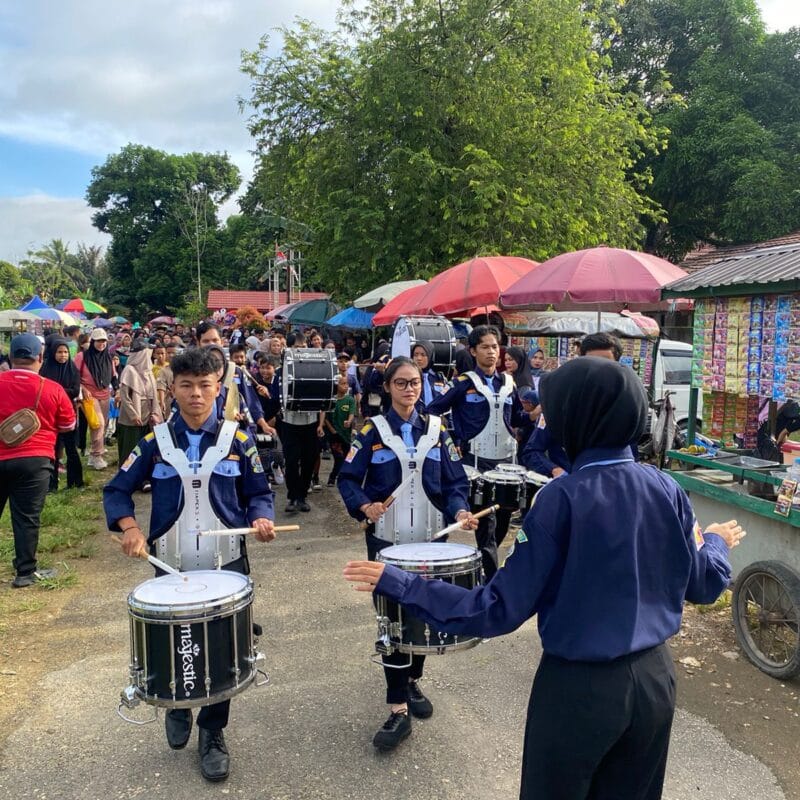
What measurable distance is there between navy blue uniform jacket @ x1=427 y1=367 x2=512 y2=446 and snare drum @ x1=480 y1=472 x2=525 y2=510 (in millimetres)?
674

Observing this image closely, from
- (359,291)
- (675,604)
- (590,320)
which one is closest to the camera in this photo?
(675,604)

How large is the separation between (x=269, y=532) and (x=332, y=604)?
7.34 feet

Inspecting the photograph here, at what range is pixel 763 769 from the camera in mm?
3260

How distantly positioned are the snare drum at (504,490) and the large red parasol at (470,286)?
3.86 m

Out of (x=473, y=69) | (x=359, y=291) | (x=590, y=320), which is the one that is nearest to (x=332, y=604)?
(x=590, y=320)

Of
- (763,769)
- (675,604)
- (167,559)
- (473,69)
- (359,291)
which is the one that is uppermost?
(473,69)

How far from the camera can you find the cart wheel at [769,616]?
399 cm

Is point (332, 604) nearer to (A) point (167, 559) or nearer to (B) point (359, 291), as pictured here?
(A) point (167, 559)

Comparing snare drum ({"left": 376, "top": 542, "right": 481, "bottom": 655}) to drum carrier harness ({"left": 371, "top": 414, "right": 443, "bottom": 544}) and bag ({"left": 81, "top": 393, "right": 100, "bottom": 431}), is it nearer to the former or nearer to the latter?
drum carrier harness ({"left": 371, "top": 414, "right": 443, "bottom": 544})

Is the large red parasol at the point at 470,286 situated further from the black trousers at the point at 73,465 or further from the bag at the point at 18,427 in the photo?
the bag at the point at 18,427

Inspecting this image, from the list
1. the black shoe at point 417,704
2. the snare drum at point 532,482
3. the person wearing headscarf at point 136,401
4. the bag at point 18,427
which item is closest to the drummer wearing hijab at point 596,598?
the black shoe at point 417,704

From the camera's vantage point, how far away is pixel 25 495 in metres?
5.33

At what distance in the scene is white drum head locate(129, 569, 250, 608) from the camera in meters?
2.65

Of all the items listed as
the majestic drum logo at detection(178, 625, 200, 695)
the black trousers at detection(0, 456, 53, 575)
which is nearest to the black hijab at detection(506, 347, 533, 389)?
the black trousers at detection(0, 456, 53, 575)
